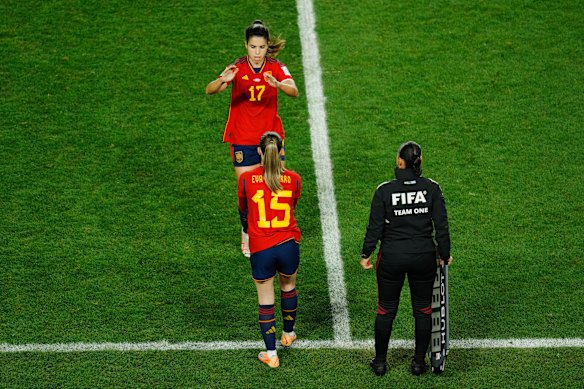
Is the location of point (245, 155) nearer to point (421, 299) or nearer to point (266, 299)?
point (266, 299)

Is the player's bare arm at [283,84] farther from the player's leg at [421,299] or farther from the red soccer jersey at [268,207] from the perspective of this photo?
the player's leg at [421,299]

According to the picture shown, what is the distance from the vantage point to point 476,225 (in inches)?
394

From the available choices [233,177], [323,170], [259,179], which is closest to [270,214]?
[259,179]

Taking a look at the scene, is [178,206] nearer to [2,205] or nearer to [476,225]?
[2,205]

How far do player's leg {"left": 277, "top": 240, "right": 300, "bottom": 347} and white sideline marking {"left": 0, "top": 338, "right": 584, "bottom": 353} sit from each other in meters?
0.14

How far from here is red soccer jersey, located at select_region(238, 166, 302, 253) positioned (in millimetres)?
7758

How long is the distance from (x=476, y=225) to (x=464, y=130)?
177cm

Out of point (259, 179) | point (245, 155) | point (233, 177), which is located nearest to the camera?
point (259, 179)

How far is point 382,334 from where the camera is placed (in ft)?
25.7

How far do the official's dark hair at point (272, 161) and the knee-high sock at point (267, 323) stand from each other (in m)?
1.02

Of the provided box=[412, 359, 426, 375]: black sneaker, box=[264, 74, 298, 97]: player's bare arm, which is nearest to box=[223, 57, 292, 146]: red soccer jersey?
box=[264, 74, 298, 97]: player's bare arm

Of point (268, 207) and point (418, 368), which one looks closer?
point (268, 207)

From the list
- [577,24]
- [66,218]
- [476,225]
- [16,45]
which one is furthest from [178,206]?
[577,24]

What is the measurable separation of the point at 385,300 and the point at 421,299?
28 cm
